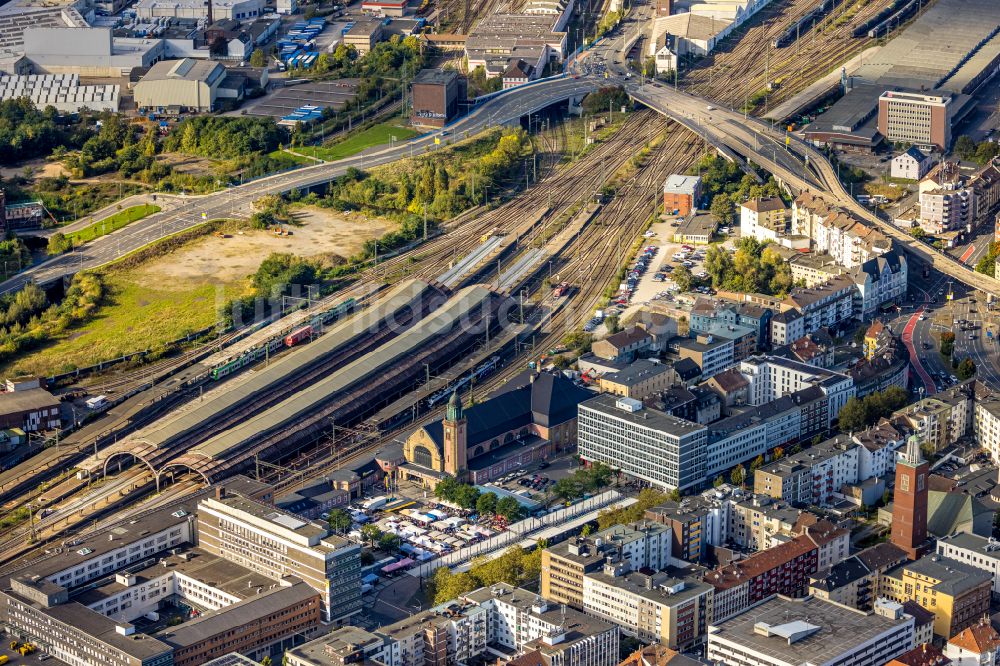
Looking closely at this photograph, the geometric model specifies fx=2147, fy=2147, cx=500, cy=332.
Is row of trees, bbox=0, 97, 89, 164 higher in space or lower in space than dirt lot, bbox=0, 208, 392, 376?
higher

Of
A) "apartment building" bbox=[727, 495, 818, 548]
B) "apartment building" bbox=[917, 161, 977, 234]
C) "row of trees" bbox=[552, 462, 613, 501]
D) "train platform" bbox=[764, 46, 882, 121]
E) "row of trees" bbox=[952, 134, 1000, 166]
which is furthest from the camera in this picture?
"train platform" bbox=[764, 46, 882, 121]

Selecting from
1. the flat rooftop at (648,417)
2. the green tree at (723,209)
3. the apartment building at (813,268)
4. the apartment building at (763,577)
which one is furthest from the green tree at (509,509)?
the green tree at (723,209)

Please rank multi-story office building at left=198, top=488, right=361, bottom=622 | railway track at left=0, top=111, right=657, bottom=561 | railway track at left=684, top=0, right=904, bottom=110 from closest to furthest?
1. multi-story office building at left=198, top=488, right=361, bottom=622
2. railway track at left=0, top=111, right=657, bottom=561
3. railway track at left=684, top=0, right=904, bottom=110

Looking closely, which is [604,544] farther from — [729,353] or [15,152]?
[15,152]

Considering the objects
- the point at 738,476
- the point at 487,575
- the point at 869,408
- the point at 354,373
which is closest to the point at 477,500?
the point at 487,575

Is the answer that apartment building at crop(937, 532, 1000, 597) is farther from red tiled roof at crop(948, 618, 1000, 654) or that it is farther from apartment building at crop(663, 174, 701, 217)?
apartment building at crop(663, 174, 701, 217)

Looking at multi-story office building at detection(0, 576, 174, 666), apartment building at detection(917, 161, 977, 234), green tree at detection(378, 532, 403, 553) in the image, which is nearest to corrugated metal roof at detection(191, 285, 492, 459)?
green tree at detection(378, 532, 403, 553)

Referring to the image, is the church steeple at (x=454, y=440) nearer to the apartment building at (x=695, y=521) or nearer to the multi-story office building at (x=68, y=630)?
the apartment building at (x=695, y=521)
